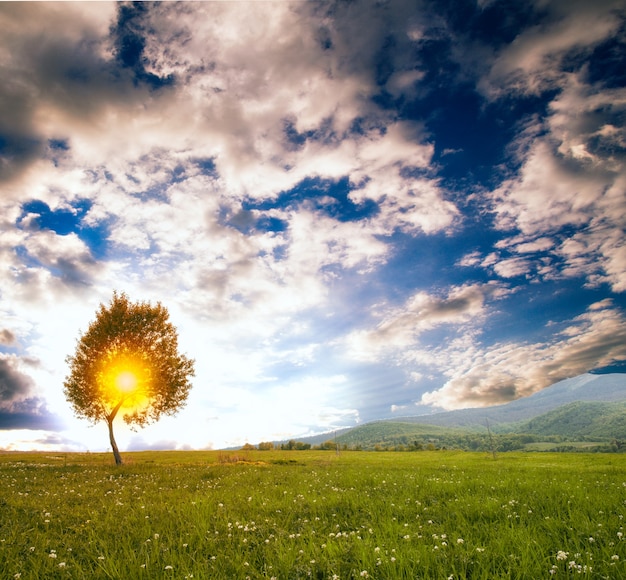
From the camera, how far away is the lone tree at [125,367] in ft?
128

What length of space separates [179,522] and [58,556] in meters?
2.32

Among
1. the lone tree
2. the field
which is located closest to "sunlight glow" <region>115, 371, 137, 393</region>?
the lone tree

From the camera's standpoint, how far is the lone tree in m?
38.9

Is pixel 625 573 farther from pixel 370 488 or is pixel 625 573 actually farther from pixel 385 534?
pixel 370 488

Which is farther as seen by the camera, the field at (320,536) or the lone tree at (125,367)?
the lone tree at (125,367)

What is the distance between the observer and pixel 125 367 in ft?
130

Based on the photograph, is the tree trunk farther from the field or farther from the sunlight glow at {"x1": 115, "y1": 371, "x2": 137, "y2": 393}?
the field

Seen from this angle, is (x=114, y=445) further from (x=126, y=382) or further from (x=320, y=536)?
(x=320, y=536)

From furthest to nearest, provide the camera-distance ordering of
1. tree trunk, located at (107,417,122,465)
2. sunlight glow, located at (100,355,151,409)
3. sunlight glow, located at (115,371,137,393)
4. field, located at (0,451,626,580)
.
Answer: sunlight glow, located at (115,371,137,393) < sunlight glow, located at (100,355,151,409) < tree trunk, located at (107,417,122,465) < field, located at (0,451,626,580)

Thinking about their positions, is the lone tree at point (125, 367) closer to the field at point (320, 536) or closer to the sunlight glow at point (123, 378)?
the sunlight glow at point (123, 378)

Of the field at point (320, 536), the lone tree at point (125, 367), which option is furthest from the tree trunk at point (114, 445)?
the field at point (320, 536)

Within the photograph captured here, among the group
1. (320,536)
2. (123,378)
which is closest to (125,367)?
(123,378)

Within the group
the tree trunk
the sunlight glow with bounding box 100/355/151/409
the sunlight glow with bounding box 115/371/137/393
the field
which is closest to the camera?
the field

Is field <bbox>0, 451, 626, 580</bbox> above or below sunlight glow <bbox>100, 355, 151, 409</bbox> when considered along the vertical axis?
below
